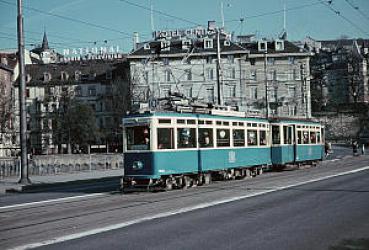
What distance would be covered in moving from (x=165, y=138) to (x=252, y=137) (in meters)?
8.15

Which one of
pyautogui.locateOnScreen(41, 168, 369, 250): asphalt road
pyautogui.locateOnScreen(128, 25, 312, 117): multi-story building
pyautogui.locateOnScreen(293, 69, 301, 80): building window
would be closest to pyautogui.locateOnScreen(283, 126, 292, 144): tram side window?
pyautogui.locateOnScreen(41, 168, 369, 250): asphalt road

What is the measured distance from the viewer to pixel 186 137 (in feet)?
67.2

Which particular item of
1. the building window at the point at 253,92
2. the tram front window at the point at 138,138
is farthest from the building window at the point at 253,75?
the tram front window at the point at 138,138

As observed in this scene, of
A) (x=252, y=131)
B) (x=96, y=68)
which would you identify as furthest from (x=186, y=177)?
(x=96, y=68)

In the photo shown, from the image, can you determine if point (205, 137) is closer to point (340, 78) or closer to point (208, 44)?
point (208, 44)

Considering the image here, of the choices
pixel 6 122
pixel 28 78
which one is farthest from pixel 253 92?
pixel 6 122

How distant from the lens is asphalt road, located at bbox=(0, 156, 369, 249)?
947 cm

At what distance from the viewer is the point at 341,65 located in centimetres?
12812

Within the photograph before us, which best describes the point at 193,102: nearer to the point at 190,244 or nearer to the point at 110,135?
the point at 190,244

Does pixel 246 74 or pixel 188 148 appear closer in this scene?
pixel 188 148

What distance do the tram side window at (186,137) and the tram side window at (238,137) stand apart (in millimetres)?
3908

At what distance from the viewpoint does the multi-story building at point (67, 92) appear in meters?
77.4

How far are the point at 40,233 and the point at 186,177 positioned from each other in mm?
10355

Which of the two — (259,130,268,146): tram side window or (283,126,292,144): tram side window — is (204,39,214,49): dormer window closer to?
(283,126,292,144): tram side window
